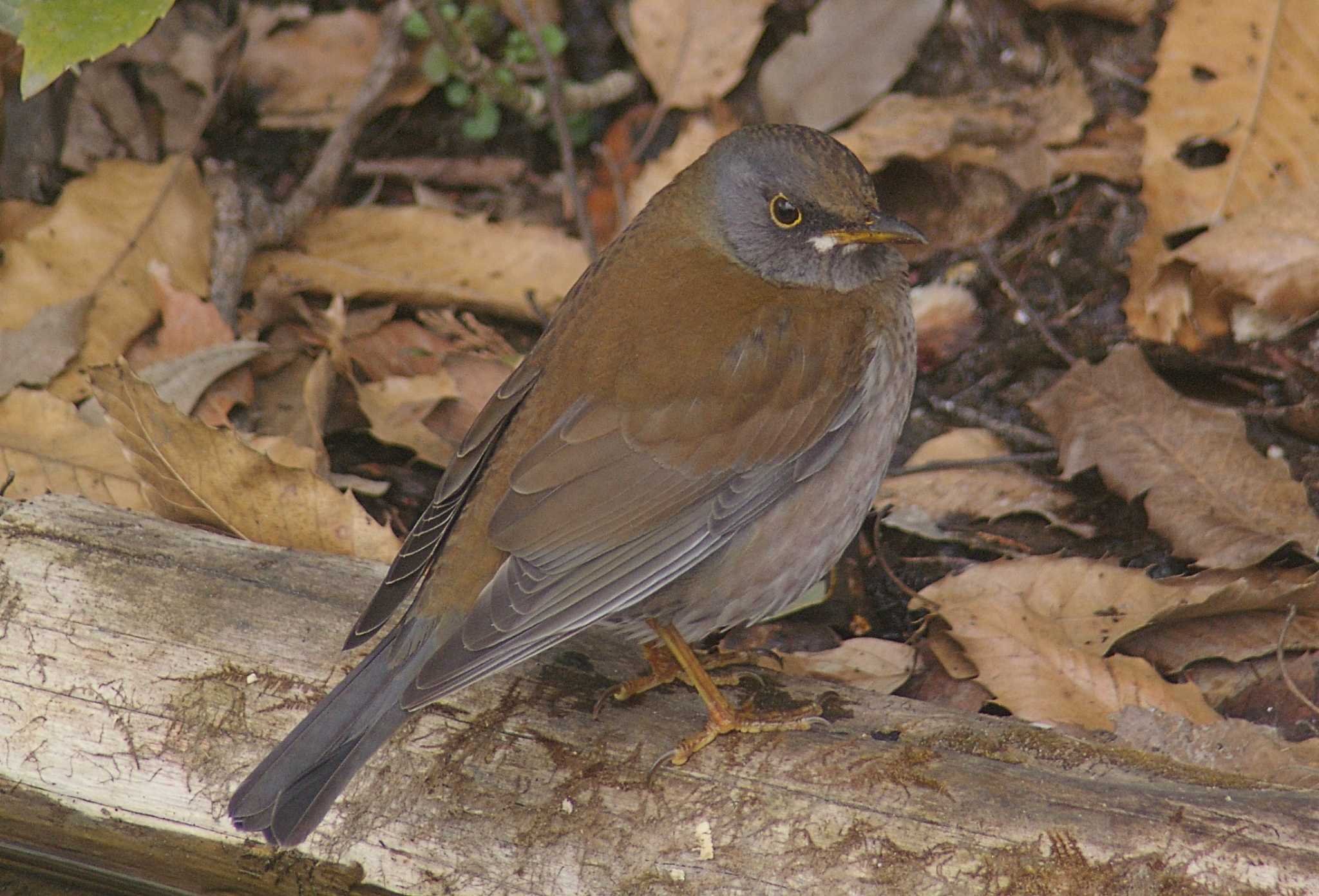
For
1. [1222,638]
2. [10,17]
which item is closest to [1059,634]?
[1222,638]

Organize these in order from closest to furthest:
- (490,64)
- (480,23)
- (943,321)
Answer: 1. (943,321)
2. (490,64)
3. (480,23)

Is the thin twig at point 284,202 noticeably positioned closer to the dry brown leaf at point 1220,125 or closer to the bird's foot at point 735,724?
the bird's foot at point 735,724

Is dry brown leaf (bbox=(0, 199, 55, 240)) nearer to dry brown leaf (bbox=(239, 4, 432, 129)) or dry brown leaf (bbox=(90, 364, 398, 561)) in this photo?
dry brown leaf (bbox=(239, 4, 432, 129))

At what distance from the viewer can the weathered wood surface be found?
2.88 meters

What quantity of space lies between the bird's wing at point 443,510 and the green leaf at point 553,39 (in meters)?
2.52

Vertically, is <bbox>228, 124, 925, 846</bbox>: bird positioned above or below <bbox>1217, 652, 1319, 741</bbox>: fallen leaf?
above

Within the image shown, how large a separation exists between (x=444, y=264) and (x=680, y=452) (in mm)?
2107

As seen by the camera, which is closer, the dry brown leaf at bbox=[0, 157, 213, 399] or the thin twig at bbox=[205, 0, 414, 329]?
the dry brown leaf at bbox=[0, 157, 213, 399]

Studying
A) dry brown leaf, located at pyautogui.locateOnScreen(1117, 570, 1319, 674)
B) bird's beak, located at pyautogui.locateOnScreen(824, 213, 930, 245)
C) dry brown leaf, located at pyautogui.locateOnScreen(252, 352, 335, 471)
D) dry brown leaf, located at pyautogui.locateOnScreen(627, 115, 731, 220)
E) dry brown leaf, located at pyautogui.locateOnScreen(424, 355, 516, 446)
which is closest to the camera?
bird's beak, located at pyautogui.locateOnScreen(824, 213, 930, 245)

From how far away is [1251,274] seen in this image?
4.72 m

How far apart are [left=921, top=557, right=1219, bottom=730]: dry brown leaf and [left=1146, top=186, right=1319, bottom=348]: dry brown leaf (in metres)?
1.30

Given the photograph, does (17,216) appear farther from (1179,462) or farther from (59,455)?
(1179,462)

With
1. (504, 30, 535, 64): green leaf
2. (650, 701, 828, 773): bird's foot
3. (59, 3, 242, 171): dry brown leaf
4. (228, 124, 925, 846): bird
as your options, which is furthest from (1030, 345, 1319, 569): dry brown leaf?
(59, 3, 242, 171): dry brown leaf

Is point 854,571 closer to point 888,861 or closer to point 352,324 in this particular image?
point 888,861
